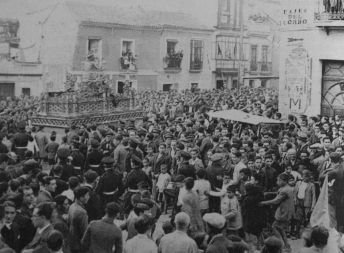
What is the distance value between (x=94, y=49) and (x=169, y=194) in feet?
57.6

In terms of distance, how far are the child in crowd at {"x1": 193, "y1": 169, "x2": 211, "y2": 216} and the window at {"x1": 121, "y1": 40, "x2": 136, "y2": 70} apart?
18.9m

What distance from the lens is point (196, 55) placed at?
31.7 metres

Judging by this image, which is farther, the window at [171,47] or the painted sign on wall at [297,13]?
the window at [171,47]

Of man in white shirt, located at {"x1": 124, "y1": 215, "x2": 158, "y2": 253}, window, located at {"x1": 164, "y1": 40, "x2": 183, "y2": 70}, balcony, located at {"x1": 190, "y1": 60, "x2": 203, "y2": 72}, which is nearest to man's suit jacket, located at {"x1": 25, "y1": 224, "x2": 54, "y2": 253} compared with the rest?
man in white shirt, located at {"x1": 124, "y1": 215, "x2": 158, "y2": 253}

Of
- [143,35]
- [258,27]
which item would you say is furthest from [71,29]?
[258,27]

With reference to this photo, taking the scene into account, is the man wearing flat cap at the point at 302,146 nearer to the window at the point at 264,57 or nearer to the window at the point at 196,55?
the window at the point at 196,55

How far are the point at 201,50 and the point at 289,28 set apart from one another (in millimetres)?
11918

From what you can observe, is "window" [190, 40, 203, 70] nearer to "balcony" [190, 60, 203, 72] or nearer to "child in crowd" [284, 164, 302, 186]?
"balcony" [190, 60, 203, 72]

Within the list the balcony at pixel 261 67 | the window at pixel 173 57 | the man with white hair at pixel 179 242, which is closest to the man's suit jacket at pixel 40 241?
the man with white hair at pixel 179 242

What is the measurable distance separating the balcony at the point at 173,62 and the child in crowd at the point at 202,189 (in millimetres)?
20767

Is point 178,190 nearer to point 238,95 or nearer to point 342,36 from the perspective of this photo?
point 342,36

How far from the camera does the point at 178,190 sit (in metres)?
9.30

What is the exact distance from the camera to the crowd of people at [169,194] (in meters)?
6.25

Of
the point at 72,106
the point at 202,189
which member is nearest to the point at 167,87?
the point at 72,106
